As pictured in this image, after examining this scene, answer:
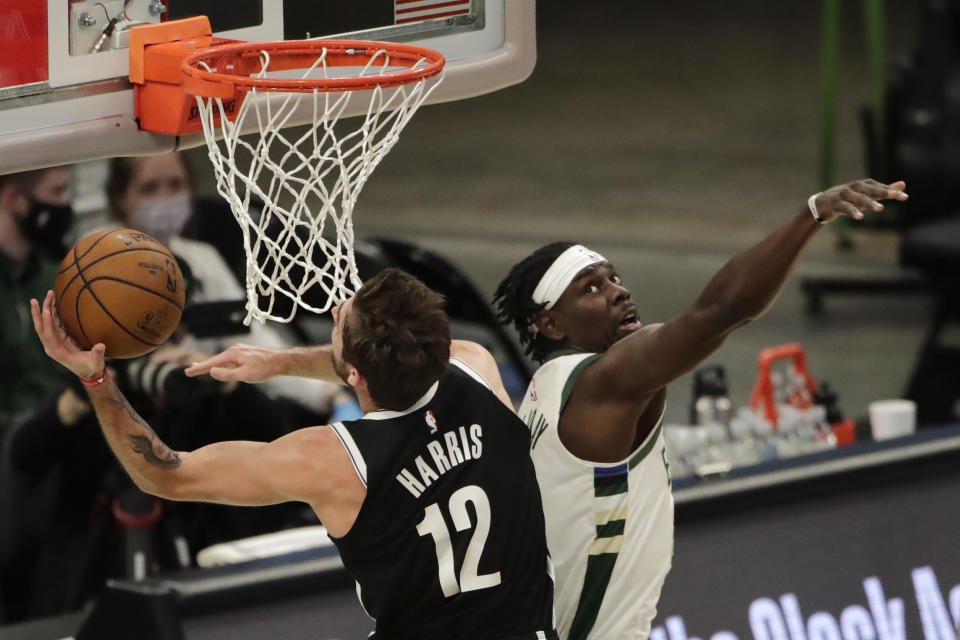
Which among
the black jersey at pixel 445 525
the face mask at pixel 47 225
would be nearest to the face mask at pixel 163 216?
the face mask at pixel 47 225

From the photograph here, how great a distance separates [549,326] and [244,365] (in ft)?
2.61

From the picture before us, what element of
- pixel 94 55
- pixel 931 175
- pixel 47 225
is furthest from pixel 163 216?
pixel 931 175

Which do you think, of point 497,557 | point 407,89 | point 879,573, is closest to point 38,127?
point 407,89

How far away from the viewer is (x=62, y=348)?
135 inches

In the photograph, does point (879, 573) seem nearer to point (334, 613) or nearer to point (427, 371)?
point (334, 613)

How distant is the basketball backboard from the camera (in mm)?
3740

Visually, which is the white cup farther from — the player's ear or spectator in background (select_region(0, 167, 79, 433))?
spectator in background (select_region(0, 167, 79, 433))

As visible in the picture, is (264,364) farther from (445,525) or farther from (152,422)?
(152,422)

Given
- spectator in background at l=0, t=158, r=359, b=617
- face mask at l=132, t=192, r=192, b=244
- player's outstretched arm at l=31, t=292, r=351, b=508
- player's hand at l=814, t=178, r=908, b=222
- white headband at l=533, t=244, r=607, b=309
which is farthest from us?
face mask at l=132, t=192, r=192, b=244

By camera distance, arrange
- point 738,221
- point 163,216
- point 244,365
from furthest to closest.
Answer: point 738,221, point 163,216, point 244,365

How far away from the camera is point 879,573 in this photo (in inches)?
206

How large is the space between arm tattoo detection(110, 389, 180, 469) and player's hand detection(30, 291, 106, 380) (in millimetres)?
95

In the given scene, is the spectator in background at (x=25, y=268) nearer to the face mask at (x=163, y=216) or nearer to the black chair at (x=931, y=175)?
the face mask at (x=163, y=216)

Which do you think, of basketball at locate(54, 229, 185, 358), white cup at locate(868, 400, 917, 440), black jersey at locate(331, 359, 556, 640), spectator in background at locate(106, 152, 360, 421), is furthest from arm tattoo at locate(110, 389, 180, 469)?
white cup at locate(868, 400, 917, 440)
